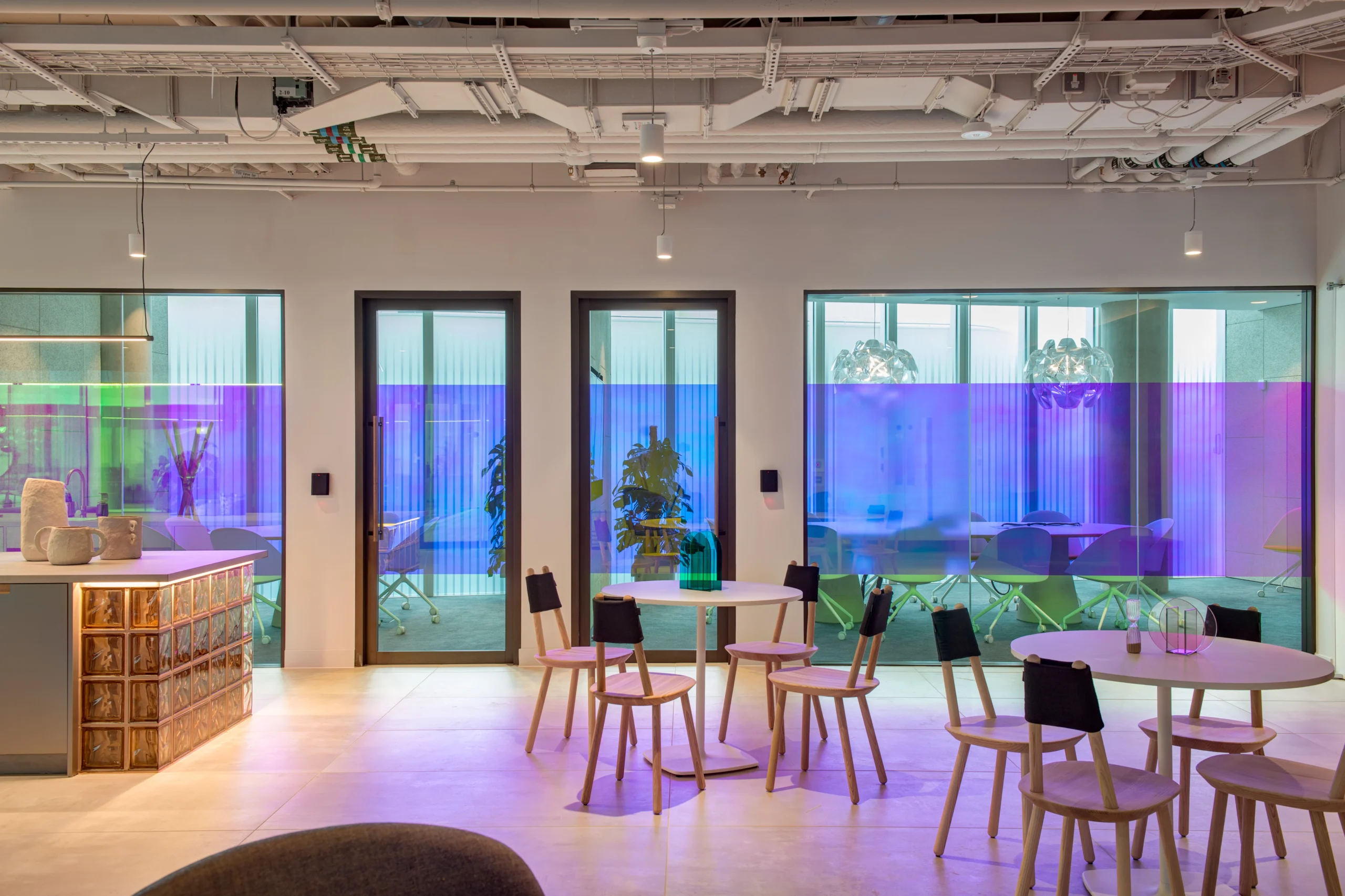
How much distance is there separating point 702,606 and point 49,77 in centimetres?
404

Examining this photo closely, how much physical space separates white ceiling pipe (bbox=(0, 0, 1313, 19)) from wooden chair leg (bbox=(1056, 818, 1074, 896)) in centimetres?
301

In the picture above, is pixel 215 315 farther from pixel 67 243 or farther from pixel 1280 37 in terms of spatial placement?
pixel 1280 37

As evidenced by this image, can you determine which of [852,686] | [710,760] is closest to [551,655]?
[710,760]

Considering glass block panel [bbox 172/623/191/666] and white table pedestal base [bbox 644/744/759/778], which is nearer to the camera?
white table pedestal base [bbox 644/744/759/778]

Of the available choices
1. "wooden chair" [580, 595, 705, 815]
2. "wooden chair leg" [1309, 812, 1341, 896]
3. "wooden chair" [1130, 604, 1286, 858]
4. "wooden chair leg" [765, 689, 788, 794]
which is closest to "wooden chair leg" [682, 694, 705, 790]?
"wooden chair" [580, 595, 705, 815]

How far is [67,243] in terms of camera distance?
20.8ft

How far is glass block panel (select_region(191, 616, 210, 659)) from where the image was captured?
4516 mm

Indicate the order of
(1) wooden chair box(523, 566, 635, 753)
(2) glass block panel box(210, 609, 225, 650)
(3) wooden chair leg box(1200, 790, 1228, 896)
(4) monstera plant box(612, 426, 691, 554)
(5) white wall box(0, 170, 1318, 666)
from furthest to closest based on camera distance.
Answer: (4) monstera plant box(612, 426, 691, 554)
(5) white wall box(0, 170, 1318, 666)
(2) glass block panel box(210, 609, 225, 650)
(1) wooden chair box(523, 566, 635, 753)
(3) wooden chair leg box(1200, 790, 1228, 896)

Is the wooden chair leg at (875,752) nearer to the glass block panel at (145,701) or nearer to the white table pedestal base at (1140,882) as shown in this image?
the white table pedestal base at (1140,882)

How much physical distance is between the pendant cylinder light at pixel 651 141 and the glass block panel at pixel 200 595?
319 cm

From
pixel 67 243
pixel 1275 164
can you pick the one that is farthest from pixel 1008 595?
pixel 67 243

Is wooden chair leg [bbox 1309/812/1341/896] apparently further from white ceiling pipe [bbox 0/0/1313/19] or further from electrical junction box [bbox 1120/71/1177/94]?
electrical junction box [bbox 1120/71/1177/94]

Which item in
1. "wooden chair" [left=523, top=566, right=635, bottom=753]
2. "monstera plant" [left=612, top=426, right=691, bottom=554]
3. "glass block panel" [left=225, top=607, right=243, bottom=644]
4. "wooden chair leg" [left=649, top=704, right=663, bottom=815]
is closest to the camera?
"wooden chair leg" [left=649, top=704, right=663, bottom=815]

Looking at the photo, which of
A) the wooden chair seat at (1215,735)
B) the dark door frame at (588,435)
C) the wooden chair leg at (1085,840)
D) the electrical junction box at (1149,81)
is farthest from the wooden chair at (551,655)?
the electrical junction box at (1149,81)
